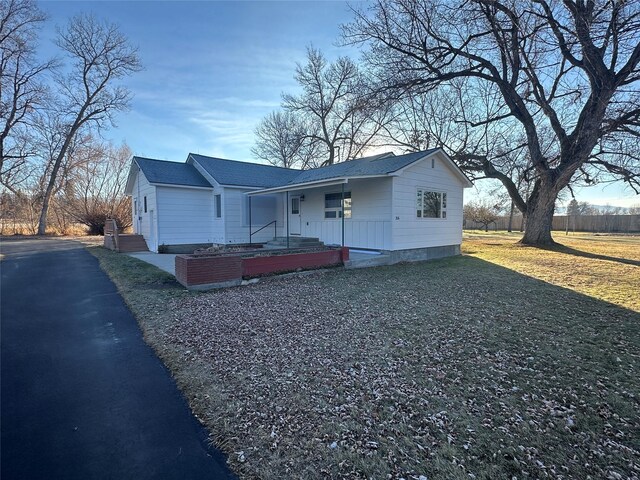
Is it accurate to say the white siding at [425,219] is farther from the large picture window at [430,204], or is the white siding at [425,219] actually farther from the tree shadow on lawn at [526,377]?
the tree shadow on lawn at [526,377]

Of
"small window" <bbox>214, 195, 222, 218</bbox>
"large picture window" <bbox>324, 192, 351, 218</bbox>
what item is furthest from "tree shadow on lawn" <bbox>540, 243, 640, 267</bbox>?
"small window" <bbox>214, 195, 222, 218</bbox>

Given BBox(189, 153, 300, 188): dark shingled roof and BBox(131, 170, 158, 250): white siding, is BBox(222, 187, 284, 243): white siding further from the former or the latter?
BBox(131, 170, 158, 250): white siding

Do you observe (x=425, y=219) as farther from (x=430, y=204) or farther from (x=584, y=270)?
(x=584, y=270)

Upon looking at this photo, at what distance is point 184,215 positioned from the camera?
14.8 meters

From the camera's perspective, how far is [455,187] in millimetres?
14258

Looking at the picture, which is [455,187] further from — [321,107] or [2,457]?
[321,107]

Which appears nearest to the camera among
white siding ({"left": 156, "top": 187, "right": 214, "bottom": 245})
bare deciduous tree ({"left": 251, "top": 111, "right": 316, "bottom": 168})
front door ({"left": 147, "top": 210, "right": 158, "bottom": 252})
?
white siding ({"left": 156, "top": 187, "right": 214, "bottom": 245})

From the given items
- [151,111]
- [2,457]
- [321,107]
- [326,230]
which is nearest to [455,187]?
[326,230]

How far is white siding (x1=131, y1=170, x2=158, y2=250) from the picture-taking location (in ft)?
47.5

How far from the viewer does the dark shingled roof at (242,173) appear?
15523mm

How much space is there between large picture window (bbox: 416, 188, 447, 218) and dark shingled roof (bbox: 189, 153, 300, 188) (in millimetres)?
7557

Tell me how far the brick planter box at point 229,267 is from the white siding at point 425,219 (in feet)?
12.7

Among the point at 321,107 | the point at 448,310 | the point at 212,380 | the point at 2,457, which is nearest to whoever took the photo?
the point at 2,457

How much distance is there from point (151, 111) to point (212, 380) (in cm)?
1955
